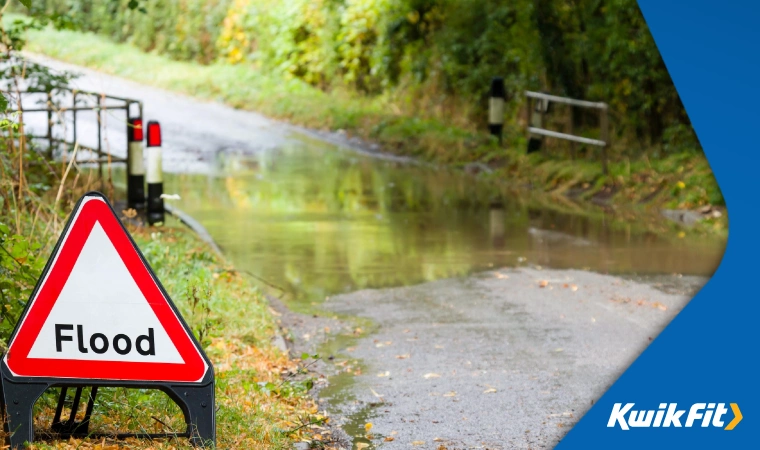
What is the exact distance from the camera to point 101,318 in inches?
179

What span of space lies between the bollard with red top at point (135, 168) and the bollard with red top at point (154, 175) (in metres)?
0.19

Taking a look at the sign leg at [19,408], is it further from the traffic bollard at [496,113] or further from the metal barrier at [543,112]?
the traffic bollard at [496,113]

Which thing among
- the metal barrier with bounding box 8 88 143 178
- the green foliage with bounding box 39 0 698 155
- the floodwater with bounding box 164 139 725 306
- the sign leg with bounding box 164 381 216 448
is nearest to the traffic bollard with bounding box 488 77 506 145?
the green foliage with bounding box 39 0 698 155

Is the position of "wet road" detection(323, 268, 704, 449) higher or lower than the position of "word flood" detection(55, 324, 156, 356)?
lower

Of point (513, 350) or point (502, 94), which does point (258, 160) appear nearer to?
point (502, 94)

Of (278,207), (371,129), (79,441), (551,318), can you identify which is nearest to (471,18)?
(371,129)

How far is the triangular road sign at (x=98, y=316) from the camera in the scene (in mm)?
4531

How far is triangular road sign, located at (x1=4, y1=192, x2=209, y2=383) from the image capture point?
4.53m

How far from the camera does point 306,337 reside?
8266 millimetres

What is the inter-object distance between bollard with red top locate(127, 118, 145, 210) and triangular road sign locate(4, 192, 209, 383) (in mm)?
7496

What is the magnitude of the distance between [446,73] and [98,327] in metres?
19.0

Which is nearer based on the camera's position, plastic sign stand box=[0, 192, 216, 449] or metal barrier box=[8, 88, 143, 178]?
plastic sign stand box=[0, 192, 216, 449]

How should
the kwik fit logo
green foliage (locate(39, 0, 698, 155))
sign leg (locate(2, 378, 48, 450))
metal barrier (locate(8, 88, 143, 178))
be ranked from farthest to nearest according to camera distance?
green foliage (locate(39, 0, 698, 155)) < metal barrier (locate(8, 88, 143, 178)) < sign leg (locate(2, 378, 48, 450)) < the kwik fit logo

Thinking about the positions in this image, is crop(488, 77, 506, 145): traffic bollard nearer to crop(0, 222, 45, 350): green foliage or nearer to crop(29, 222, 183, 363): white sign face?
crop(0, 222, 45, 350): green foliage
